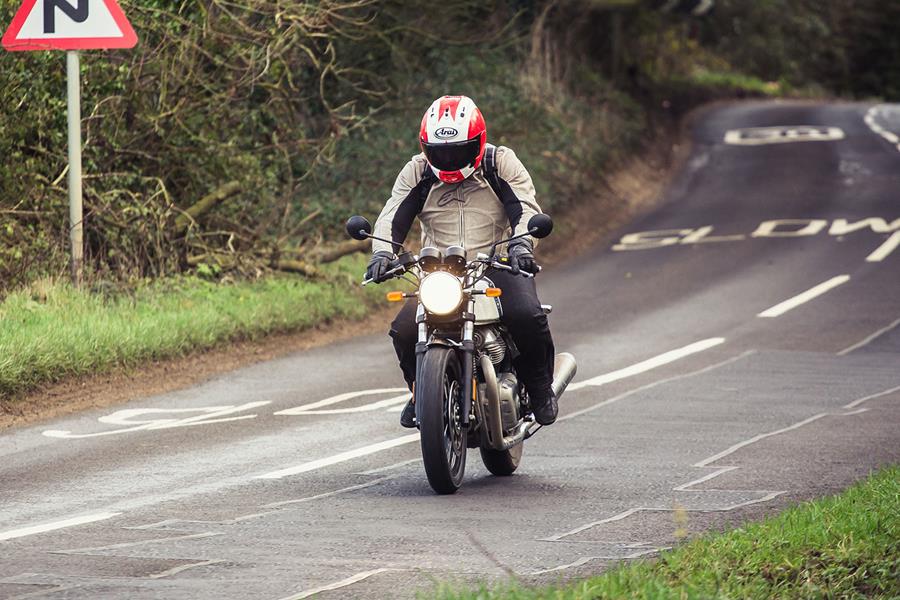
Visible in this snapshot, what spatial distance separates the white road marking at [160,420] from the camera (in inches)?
401

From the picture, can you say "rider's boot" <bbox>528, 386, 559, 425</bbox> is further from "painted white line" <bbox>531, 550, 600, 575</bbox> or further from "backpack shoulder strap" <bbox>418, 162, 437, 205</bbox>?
"painted white line" <bbox>531, 550, 600, 575</bbox>

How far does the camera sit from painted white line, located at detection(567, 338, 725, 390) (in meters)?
12.9

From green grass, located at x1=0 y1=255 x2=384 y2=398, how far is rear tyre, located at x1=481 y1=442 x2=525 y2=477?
3.84 m

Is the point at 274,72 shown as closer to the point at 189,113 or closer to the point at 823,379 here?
the point at 189,113

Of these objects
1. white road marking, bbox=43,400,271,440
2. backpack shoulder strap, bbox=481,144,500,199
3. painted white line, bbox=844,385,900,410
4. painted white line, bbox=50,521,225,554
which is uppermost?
backpack shoulder strap, bbox=481,144,500,199

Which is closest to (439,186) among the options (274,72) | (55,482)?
(55,482)

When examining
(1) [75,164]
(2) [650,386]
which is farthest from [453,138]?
(1) [75,164]

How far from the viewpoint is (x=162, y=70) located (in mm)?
15625

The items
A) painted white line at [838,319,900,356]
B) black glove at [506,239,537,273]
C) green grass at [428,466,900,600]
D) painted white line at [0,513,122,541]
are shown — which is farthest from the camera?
painted white line at [838,319,900,356]

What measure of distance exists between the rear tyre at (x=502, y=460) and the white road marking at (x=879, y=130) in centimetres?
2808

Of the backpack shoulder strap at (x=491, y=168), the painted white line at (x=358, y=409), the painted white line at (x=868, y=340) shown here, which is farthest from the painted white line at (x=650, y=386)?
the backpack shoulder strap at (x=491, y=168)

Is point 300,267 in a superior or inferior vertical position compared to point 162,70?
inferior

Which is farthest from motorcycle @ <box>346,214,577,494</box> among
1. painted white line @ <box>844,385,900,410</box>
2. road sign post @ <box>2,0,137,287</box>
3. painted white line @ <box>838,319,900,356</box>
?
painted white line @ <box>838,319,900,356</box>

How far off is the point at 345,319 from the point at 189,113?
2611mm
